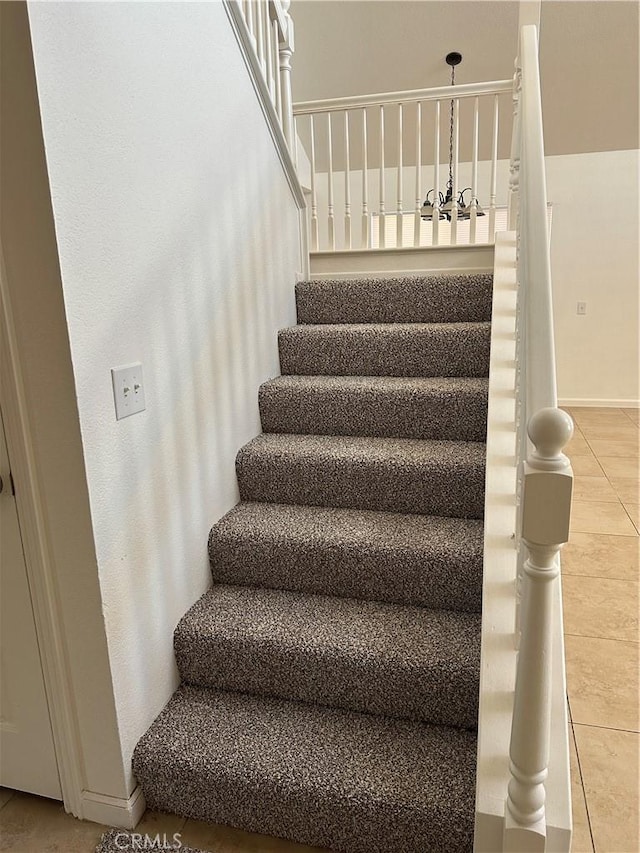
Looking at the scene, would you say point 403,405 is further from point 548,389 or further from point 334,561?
point 548,389

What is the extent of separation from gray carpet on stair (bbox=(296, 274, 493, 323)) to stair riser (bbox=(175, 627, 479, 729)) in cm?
162

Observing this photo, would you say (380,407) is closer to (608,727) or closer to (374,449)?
(374,449)

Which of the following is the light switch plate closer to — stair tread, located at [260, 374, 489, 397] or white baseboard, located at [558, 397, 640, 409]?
stair tread, located at [260, 374, 489, 397]

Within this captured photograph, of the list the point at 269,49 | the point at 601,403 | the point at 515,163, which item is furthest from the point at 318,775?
the point at 601,403

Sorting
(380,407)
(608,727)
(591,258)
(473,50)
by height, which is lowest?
(608,727)

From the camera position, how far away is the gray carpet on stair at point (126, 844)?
57.0 inches

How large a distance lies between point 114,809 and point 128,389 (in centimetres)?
106

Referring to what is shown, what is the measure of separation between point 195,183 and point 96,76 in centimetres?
50

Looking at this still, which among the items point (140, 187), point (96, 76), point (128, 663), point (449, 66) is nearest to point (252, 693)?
point (128, 663)

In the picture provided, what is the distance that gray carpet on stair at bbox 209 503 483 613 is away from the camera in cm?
178

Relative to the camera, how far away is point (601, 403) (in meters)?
5.73

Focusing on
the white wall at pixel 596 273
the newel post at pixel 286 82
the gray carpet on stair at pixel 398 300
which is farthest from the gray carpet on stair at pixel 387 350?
the white wall at pixel 596 273

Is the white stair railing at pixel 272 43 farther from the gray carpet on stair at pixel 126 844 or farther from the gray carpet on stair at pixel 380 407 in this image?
the gray carpet on stair at pixel 126 844

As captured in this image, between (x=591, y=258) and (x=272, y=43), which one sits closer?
(x=272, y=43)
